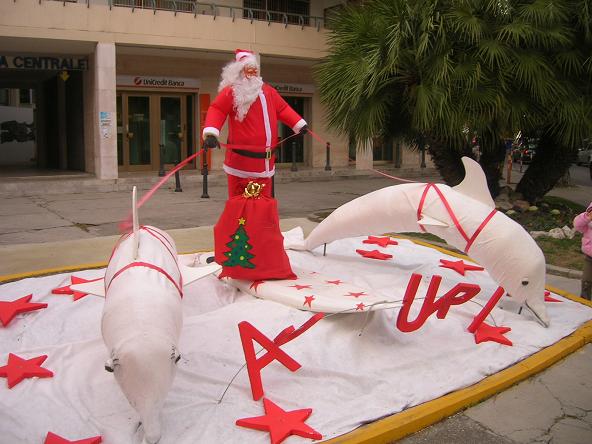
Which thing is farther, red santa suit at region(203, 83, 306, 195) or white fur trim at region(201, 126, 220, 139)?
red santa suit at region(203, 83, 306, 195)

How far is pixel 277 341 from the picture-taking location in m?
3.75

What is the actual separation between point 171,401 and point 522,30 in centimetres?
669

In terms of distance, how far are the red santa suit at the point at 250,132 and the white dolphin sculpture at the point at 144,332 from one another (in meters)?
1.83

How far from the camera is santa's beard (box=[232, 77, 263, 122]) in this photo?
16.6 feet

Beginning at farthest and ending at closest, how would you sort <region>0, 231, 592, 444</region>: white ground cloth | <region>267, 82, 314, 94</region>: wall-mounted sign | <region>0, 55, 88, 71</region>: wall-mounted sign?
<region>267, 82, 314, 94</region>: wall-mounted sign, <region>0, 55, 88, 71</region>: wall-mounted sign, <region>0, 231, 592, 444</region>: white ground cloth

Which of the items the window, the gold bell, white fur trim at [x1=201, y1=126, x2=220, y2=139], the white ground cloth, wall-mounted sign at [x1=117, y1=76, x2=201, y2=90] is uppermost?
the window

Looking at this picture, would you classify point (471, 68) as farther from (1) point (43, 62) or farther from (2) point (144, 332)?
(1) point (43, 62)

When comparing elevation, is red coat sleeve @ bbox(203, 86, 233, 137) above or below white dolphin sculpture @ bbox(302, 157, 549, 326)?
above

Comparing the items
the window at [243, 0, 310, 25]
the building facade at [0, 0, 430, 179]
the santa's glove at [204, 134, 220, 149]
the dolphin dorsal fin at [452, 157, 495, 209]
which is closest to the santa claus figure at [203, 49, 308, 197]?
the santa's glove at [204, 134, 220, 149]

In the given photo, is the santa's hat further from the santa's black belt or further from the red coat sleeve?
the santa's black belt

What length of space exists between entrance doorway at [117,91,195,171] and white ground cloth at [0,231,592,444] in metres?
12.5

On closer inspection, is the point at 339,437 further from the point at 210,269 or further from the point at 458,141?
the point at 458,141

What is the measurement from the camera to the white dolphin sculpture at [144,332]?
2854 mm

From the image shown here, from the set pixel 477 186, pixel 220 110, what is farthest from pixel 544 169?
pixel 220 110
